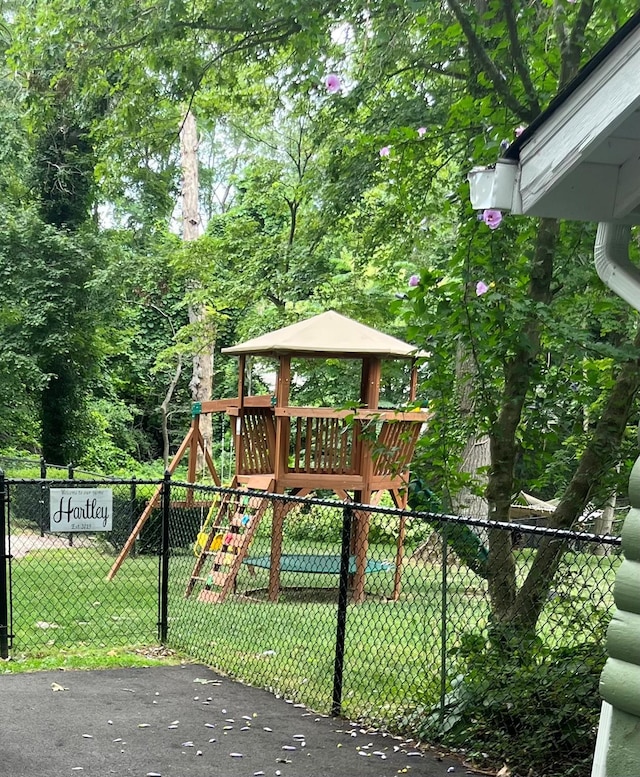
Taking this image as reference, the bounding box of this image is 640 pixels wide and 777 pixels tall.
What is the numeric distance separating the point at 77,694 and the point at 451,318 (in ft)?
10.1

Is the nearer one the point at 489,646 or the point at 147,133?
the point at 489,646

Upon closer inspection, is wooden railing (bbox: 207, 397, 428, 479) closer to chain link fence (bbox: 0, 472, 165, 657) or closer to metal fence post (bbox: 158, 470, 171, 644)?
chain link fence (bbox: 0, 472, 165, 657)

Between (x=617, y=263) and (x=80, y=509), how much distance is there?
4608 millimetres

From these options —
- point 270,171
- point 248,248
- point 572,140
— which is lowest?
point 572,140

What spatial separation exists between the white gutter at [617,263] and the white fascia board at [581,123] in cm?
28

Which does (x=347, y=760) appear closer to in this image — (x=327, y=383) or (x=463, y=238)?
(x=463, y=238)

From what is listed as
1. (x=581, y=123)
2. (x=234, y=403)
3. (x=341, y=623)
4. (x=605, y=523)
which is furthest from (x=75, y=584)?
(x=581, y=123)

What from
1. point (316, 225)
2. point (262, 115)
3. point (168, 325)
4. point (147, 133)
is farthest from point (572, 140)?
point (168, 325)

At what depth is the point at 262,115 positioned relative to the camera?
45.1 ft

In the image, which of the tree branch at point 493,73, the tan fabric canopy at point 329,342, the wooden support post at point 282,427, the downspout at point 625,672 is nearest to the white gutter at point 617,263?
the downspout at point 625,672

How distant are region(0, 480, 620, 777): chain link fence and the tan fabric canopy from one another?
1.93m

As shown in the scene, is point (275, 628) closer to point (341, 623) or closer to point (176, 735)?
point (341, 623)

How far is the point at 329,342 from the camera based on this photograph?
10477 millimetres

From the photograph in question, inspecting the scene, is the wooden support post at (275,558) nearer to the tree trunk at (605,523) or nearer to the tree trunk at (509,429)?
the tree trunk at (605,523)
